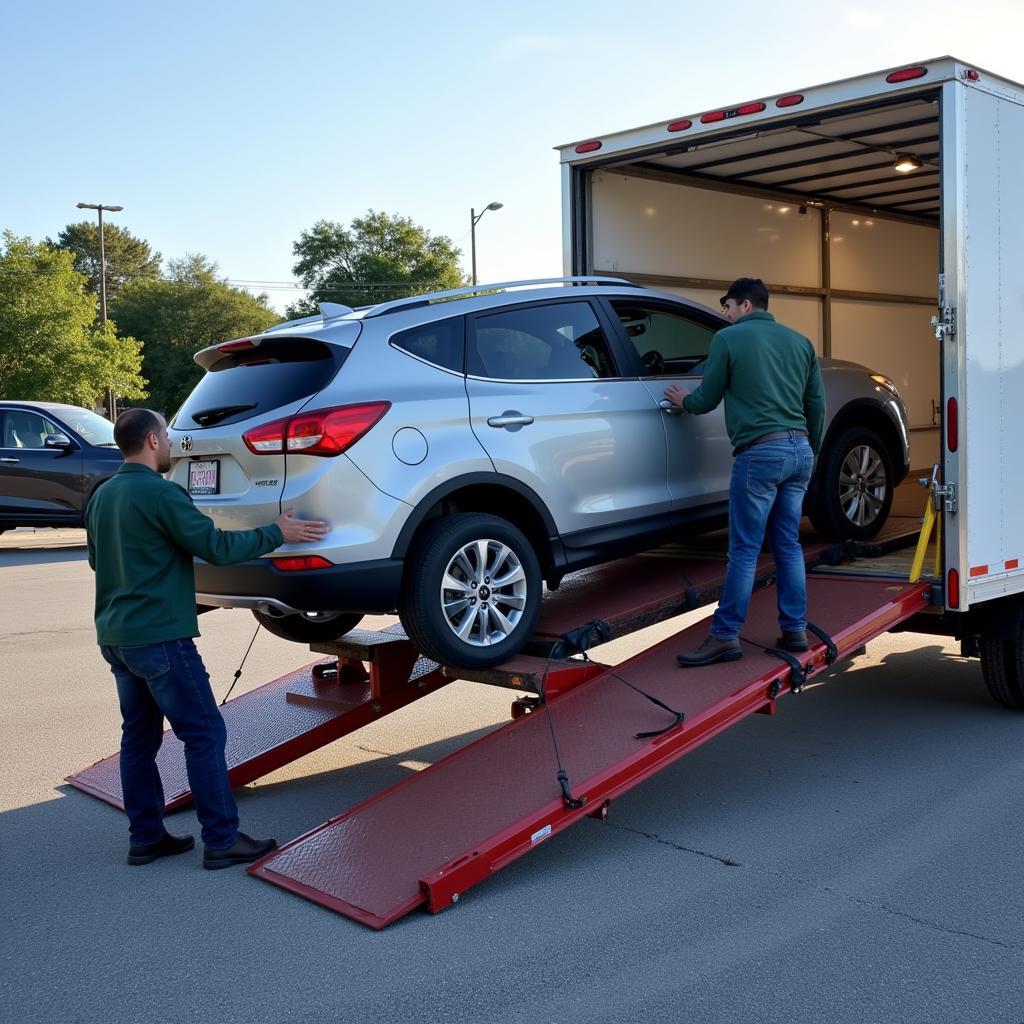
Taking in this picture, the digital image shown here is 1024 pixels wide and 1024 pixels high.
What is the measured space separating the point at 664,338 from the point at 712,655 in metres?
1.90

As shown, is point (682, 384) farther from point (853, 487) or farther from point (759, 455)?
point (853, 487)

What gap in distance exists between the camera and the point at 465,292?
5.70m

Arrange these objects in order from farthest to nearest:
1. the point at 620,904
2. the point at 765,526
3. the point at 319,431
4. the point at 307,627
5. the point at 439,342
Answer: the point at 307,627, the point at 765,526, the point at 439,342, the point at 319,431, the point at 620,904

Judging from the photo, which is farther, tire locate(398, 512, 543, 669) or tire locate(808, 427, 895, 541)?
tire locate(808, 427, 895, 541)

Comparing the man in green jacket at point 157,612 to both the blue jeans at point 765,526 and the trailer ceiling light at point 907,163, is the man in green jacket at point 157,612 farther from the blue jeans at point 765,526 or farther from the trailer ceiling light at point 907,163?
the trailer ceiling light at point 907,163

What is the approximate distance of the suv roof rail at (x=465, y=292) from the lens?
5430 millimetres

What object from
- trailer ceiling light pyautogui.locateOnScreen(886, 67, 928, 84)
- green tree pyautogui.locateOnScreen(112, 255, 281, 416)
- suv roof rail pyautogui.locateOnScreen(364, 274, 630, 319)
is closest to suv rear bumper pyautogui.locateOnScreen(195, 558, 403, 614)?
suv roof rail pyautogui.locateOnScreen(364, 274, 630, 319)

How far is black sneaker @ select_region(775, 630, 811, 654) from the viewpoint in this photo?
217 inches

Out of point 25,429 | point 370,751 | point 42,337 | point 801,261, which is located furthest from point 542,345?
point 42,337

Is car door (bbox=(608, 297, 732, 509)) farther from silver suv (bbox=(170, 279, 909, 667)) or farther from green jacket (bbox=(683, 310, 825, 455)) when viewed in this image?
green jacket (bbox=(683, 310, 825, 455))

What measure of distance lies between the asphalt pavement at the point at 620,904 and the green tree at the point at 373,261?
64.1 meters

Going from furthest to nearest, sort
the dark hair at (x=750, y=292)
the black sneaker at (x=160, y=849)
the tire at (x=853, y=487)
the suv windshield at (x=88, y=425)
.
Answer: the suv windshield at (x=88, y=425) → the tire at (x=853, y=487) → the dark hair at (x=750, y=292) → the black sneaker at (x=160, y=849)

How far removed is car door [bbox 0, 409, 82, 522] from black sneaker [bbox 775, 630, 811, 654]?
39.4ft

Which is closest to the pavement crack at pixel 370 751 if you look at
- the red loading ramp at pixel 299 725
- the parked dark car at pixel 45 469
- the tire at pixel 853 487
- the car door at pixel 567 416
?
the red loading ramp at pixel 299 725
